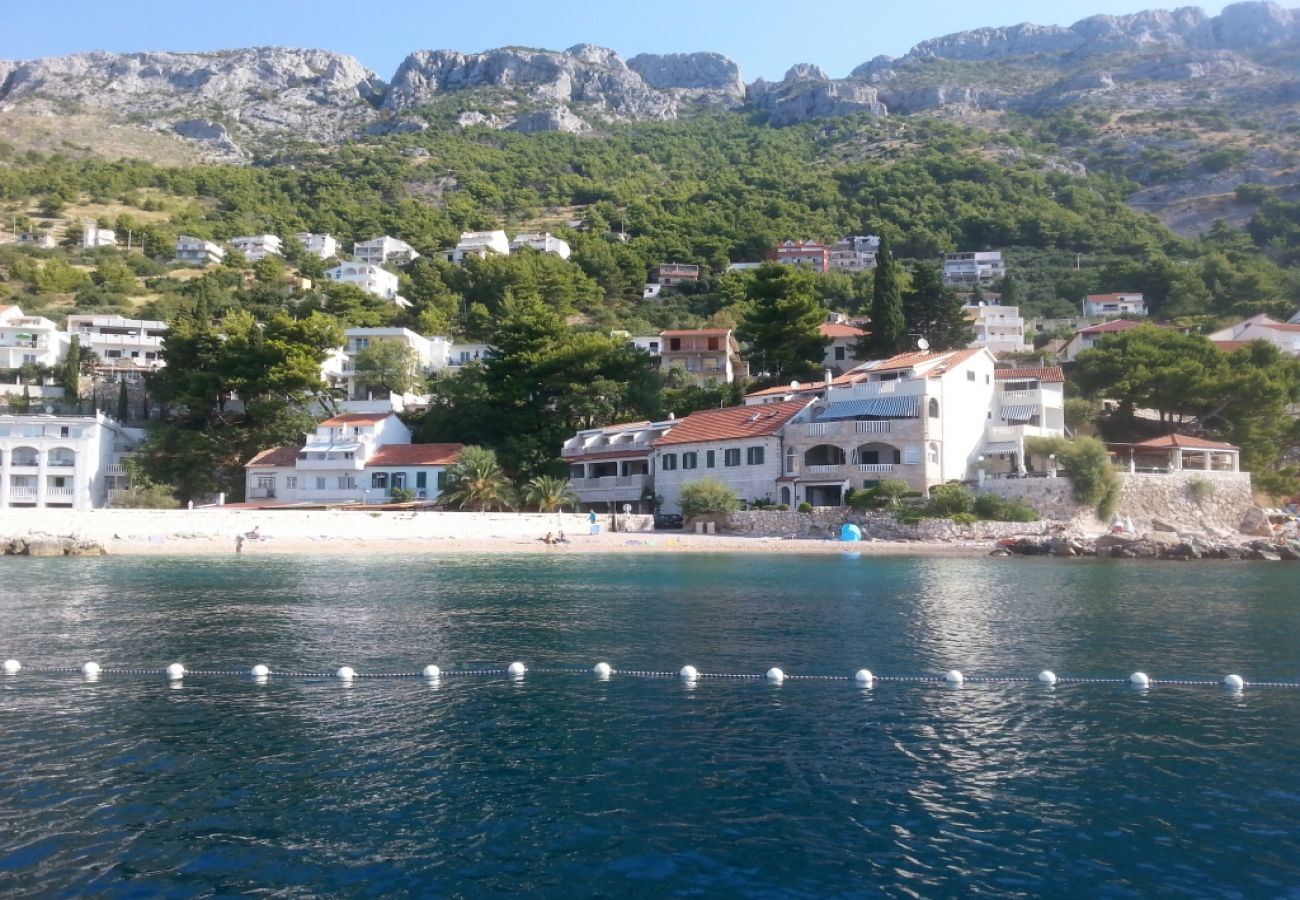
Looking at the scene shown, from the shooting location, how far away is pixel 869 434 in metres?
49.1

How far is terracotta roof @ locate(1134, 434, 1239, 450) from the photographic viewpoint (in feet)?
166

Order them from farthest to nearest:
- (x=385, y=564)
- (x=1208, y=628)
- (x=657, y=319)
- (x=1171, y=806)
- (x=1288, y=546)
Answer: (x=657, y=319) → (x=1288, y=546) → (x=385, y=564) → (x=1208, y=628) → (x=1171, y=806)

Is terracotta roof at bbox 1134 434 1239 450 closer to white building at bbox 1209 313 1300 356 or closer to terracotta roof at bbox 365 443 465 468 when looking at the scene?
white building at bbox 1209 313 1300 356

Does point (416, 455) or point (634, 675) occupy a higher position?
point (416, 455)

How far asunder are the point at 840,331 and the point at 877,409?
908 inches

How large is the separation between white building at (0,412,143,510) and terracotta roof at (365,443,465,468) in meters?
17.1

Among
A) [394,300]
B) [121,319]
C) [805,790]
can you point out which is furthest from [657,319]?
[805,790]

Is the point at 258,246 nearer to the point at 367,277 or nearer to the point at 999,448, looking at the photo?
the point at 367,277

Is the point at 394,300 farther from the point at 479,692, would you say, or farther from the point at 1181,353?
the point at 479,692

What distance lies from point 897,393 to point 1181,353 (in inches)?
772

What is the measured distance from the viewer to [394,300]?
9956 centimetres

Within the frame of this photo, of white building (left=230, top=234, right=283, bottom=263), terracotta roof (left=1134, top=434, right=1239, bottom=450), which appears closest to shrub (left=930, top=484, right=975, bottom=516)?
terracotta roof (left=1134, top=434, right=1239, bottom=450)

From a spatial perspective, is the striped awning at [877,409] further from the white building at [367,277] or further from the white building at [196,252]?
the white building at [196,252]

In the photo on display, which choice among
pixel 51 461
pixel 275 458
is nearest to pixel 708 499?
pixel 275 458
